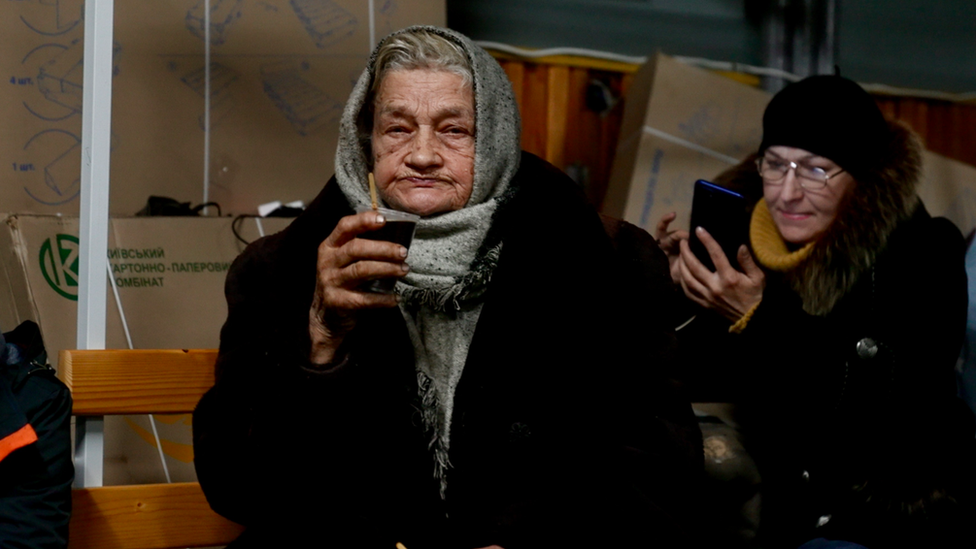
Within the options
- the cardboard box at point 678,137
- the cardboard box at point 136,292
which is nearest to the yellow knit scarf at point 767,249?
the cardboard box at point 678,137

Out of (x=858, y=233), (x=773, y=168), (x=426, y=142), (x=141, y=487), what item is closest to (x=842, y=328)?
(x=858, y=233)

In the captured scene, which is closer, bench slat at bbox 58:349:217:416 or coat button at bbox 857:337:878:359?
bench slat at bbox 58:349:217:416

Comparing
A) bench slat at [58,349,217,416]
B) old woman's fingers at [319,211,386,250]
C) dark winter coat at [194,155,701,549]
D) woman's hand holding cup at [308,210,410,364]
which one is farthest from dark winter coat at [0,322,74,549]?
old woman's fingers at [319,211,386,250]

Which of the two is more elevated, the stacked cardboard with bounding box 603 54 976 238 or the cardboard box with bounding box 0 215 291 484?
the stacked cardboard with bounding box 603 54 976 238

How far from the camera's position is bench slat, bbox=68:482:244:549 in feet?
5.99

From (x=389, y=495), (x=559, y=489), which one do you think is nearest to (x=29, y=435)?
(x=389, y=495)

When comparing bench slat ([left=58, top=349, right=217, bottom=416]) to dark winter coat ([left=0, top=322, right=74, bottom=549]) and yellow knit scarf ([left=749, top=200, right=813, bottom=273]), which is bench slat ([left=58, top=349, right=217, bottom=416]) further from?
yellow knit scarf ([left=749, top=200, right=813, bottom=273])

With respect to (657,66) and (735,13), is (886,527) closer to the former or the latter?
(657,66)

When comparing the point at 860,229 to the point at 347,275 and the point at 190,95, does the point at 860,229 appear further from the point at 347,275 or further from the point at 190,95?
the point at 190,95

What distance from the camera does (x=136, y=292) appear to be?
2.46m

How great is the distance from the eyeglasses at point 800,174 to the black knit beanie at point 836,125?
41mm

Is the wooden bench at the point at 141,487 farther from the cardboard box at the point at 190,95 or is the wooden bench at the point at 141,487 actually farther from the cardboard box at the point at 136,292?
the cardboard box at the point at 190,95

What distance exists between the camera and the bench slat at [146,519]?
71.9 inches

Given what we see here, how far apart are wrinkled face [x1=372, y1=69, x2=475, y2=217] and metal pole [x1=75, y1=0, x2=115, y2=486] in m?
0.57
